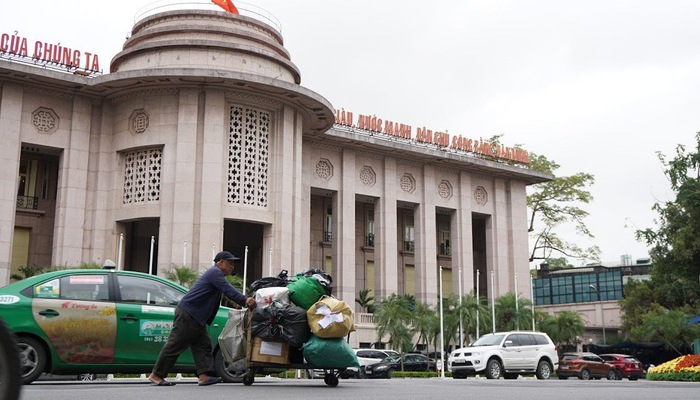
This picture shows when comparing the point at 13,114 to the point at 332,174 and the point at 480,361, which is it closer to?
the point at 332,174

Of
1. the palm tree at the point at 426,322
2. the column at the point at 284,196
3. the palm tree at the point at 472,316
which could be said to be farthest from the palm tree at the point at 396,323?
the column at the point at 284,196

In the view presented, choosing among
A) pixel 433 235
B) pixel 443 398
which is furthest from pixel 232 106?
pixel 443 398

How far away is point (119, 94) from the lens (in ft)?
116

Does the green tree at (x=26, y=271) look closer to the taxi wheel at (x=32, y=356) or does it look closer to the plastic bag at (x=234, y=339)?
the taxi wheel at (x=32, y=356)

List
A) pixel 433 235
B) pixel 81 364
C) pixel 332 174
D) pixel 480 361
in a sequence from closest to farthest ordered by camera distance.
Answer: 1. pixel 81 364
2. pixel 480 361
3. pixel 332 174
4. pixel 433 235

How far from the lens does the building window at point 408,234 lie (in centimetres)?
4838

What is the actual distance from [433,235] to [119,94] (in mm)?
19509

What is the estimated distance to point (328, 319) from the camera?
31.8 ft

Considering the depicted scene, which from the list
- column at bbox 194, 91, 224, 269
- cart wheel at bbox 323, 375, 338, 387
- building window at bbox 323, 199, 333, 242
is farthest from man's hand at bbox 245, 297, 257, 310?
building window at bbox 323, 199, 333, 242

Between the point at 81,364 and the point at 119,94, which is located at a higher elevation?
the point at 119,94

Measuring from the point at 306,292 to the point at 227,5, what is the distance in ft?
95.7

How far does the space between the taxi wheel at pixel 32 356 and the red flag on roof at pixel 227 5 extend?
95.4 feet

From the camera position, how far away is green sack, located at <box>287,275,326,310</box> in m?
10.0

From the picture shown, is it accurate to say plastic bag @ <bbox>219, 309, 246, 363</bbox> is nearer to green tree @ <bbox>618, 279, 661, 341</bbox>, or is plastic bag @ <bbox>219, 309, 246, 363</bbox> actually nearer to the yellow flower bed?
the yellow flower bed
